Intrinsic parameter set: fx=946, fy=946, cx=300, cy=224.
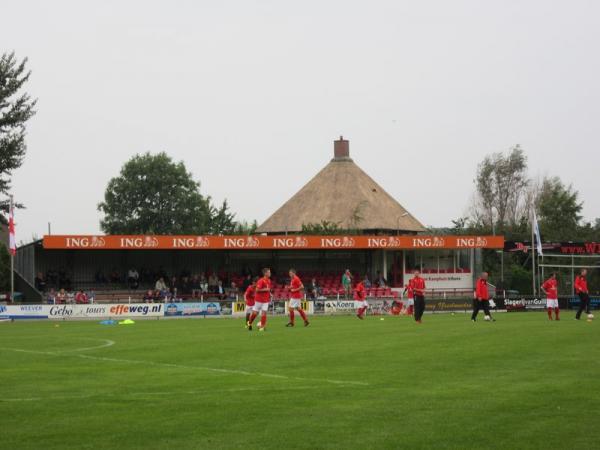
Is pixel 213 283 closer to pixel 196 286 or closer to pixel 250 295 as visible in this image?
pixel 196 286

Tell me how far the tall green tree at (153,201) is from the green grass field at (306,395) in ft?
240

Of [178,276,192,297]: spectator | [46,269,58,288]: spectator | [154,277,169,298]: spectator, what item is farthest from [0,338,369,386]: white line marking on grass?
[46,269,58,288]: spectator

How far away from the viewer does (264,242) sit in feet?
196

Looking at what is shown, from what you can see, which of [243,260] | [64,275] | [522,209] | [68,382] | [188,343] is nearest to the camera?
[68,382]

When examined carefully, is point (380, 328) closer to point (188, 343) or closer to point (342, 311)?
point (188, 343)

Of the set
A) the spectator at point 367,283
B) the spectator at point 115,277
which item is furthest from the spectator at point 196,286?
the spectator at point 367,283

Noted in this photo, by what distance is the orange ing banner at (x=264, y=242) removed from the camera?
56.8 meters

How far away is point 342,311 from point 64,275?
1703cm

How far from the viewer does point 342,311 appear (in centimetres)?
5200

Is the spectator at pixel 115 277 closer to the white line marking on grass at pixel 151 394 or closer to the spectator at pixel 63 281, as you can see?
the spectator at pixel 63 281

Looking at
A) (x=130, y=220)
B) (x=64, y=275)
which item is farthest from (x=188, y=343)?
(x=130, y=220)

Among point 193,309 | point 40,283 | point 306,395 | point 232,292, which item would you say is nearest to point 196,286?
point 232,292

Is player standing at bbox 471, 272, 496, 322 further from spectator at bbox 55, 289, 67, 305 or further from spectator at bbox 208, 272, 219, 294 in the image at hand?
spectator at bbox 55, 289, 67, 305

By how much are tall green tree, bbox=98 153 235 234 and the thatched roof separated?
1252 cm
